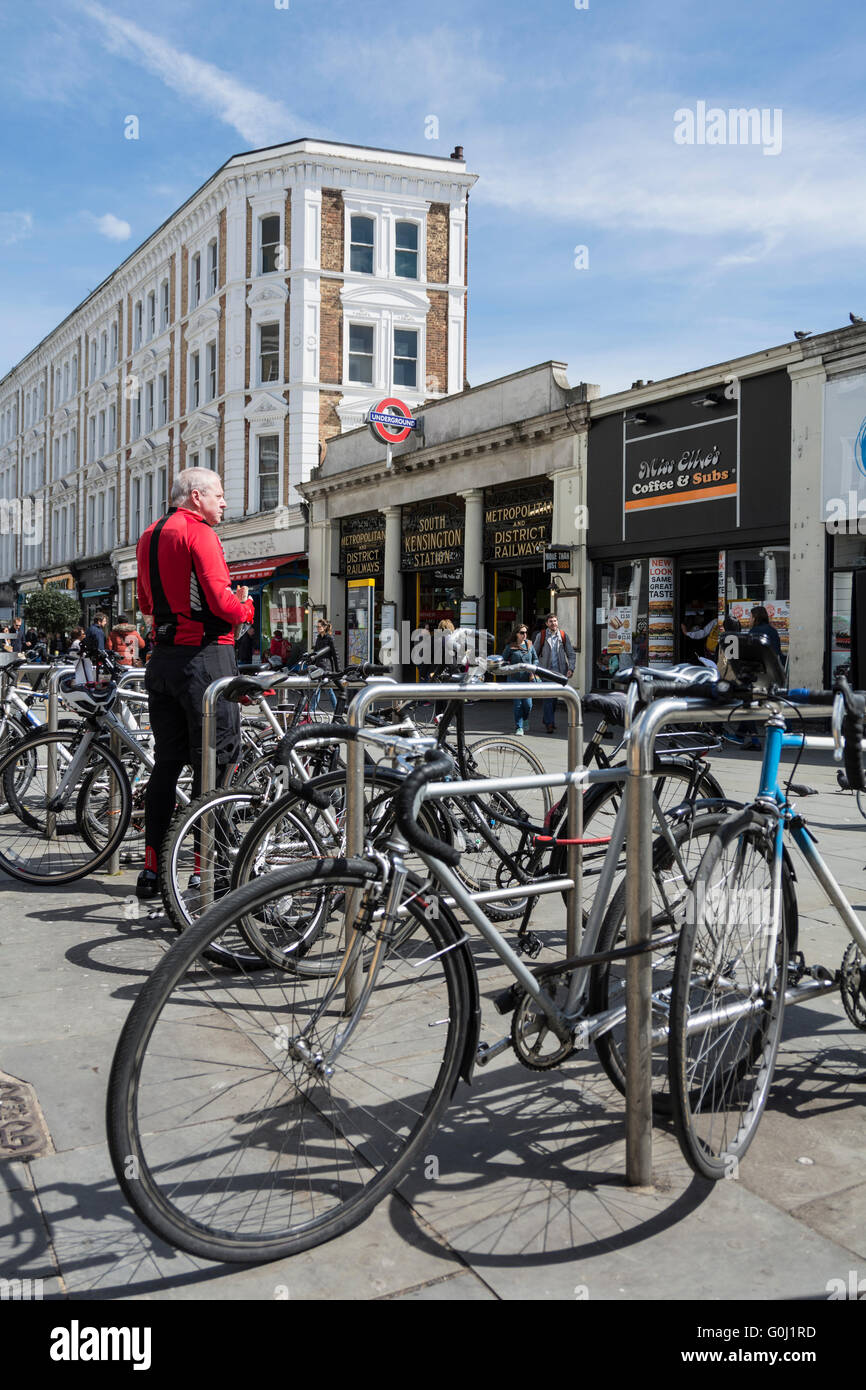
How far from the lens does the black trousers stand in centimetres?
480

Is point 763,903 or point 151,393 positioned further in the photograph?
point 151,393

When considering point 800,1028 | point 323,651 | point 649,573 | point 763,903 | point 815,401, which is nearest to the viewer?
point 763,903

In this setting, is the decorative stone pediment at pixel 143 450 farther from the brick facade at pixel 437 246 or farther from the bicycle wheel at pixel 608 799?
the bicycle wheel at pixel 608 799

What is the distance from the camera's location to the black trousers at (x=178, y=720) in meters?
4.80

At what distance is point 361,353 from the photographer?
3186 centimetres

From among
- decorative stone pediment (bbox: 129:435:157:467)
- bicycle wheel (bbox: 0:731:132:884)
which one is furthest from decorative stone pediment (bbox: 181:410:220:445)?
bicycle wheel (bbox: 0:731:132:884)

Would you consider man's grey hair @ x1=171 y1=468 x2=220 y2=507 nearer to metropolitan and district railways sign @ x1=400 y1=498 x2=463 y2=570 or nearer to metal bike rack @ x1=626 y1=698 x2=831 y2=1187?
metal bike rack @ x1=626 y1=698 x2=831 y2=1187

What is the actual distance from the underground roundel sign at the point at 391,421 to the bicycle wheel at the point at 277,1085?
23341mm

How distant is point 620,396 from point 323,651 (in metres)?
15.1

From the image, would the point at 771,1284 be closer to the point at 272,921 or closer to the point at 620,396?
the point at 272,921

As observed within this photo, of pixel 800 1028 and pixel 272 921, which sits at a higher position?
Result: pixel 272 921

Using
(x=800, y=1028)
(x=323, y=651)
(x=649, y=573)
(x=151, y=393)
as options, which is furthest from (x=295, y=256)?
(x=800, y=1028)

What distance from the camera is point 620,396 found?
1928 centimetres
